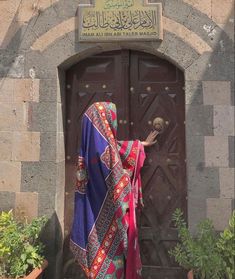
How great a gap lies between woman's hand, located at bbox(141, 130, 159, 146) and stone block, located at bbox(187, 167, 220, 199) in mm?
500

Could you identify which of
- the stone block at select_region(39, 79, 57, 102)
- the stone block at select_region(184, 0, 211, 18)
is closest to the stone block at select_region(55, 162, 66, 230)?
the stone block at select_region(39, 79, 57, 102)

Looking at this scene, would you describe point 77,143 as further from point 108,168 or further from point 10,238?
point 10,238

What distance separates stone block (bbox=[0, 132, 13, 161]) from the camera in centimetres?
400

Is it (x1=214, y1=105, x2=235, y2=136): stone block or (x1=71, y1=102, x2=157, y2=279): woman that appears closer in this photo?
A: (x1=71, y1=102, x2=157, y2=279): woman

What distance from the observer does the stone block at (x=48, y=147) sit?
396 cm

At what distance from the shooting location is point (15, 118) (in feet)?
13.2

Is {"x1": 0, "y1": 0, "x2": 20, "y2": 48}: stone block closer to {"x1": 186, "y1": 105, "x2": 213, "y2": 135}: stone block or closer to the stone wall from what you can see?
the stone wall

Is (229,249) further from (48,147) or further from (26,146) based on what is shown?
(26,146)

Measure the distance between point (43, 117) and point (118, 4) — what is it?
136 cm

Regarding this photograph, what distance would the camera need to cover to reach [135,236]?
3494 millimetres

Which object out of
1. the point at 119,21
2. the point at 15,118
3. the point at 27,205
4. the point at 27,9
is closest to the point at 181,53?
the point at 119,21

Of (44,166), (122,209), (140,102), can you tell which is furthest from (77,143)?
(122,209)

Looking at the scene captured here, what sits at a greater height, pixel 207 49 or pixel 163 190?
pixel 207 49

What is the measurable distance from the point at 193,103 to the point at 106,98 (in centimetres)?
92
